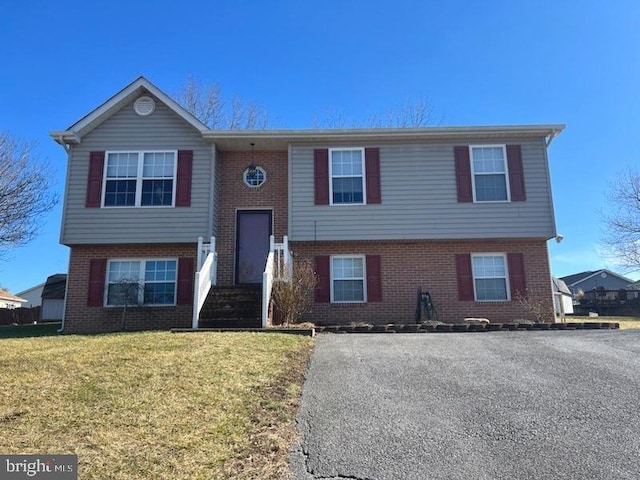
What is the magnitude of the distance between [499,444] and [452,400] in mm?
1141

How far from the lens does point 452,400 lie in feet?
17.5

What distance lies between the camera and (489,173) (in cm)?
1352

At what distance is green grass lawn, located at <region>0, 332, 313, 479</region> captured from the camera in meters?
3.80

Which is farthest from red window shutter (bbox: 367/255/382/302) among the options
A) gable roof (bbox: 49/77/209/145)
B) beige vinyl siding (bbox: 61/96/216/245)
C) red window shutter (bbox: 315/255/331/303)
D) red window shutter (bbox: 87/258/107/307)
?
red window shutter (bbox: 87/258/107/307)

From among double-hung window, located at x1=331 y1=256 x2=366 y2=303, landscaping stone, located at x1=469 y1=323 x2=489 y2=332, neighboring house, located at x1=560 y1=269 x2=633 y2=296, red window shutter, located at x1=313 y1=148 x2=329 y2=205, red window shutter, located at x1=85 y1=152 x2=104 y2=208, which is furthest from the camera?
neighboring house, located at x1=560 y1=269 x2=633 y2=296

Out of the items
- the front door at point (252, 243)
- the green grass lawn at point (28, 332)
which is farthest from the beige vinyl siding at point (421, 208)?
the green grass lawn at point (28, 332)

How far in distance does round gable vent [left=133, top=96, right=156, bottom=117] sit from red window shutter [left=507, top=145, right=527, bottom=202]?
33.1 feet

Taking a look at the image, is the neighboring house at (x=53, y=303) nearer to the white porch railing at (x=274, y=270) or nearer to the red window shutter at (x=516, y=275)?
the white porch railing at (x=274, y=270)

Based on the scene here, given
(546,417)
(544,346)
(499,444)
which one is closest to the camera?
(499,444)

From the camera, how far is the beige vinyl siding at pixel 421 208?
13.1 meters

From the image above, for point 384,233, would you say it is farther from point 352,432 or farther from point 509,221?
point 352,432

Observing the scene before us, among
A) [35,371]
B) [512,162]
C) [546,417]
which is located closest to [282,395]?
[546,417]

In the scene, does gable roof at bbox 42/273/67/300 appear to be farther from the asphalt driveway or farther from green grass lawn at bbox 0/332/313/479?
the asphalt driveway

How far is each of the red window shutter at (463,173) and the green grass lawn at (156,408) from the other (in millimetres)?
7927
